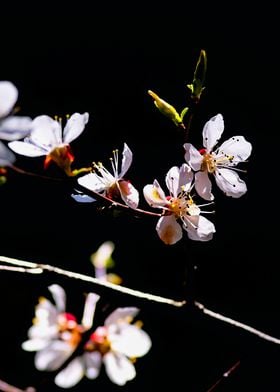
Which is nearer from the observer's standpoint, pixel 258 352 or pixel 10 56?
pixel 258 352

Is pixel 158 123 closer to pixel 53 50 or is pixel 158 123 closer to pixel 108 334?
pixel 53 50

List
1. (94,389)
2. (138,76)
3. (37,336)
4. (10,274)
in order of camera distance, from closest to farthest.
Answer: (10,274), (37,336), (94,389), (138,76)

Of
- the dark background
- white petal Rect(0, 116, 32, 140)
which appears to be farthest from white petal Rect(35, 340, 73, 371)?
the dark background

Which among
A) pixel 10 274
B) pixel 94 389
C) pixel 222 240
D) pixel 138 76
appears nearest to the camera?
pixel 10 274

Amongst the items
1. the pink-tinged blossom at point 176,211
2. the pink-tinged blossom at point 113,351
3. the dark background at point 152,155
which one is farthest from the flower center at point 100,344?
the dark background at point 152,155

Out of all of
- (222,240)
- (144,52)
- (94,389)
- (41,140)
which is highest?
(144,52)

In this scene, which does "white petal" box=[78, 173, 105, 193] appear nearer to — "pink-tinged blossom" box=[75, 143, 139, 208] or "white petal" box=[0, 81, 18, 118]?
"pink-tinged blossom" box=[75, 143, 139, 208]

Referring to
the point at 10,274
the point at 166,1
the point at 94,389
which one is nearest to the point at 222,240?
the point at 94,389
